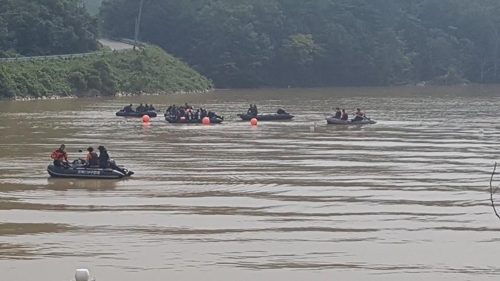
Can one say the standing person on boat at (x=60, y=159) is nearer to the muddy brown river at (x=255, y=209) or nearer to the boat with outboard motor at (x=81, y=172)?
the boat with outboard motor at (x=81, y=172)

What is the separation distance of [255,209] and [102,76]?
6777 centimetres

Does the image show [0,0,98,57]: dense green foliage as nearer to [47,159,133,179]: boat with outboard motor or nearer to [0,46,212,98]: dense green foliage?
[0,46,212,98]: dense green foliage

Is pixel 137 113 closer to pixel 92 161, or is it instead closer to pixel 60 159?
pixel 60 159

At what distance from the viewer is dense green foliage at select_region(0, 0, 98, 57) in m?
97.2

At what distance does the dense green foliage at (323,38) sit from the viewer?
12450cm

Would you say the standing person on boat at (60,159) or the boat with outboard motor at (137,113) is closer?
the standing person on boat at (60,159)

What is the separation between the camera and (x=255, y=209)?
2569cm

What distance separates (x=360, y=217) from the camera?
24.5 m

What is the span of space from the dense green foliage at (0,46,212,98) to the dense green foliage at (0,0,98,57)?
341cm

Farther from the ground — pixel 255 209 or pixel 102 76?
pixel 102 76

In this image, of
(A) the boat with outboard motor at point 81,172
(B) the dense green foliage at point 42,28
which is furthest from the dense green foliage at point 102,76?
(A) the boat with outboard motor at point 81,172

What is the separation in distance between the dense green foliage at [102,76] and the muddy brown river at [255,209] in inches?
1391

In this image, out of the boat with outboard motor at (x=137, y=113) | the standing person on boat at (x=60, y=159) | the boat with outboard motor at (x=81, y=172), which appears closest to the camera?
the boat with outboard motor at (x=81, y=172)

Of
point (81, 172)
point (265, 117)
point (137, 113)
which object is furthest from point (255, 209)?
point (137, 113)
